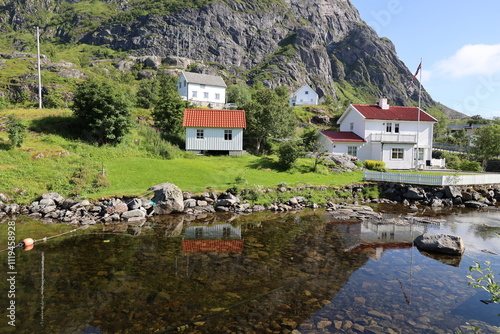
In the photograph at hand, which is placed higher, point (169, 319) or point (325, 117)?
point (325, 117)

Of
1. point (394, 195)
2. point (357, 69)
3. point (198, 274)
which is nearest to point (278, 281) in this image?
point (198, 274)

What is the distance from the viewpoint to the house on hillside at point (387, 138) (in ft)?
125

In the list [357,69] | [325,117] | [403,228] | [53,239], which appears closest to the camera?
[53,239]

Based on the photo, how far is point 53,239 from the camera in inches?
528

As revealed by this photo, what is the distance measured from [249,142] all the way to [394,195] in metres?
19.3

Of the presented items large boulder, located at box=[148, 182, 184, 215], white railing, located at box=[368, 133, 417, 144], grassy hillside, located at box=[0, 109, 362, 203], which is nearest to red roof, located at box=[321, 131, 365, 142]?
white railing, located at box=[368, 133, 417, 144]

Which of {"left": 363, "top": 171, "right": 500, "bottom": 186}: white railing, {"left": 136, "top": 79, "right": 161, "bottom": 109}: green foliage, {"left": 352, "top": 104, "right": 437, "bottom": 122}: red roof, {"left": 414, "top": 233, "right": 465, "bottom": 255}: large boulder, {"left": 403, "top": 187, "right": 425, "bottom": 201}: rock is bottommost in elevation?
{"left": 414, "top": 233, "right": 465, "bottom": 255}: large boulder

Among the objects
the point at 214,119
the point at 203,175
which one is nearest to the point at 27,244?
the point at 203,175

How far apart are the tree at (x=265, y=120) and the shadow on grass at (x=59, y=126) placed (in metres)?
19.3

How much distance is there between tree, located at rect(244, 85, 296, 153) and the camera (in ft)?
116

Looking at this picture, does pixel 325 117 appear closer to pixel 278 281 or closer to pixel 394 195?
pixel 394 195

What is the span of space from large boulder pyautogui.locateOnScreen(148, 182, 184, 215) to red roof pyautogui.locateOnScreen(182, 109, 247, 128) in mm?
13784

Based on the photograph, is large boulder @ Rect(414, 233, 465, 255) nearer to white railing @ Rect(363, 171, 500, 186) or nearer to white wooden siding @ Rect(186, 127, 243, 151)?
white railing @ Rect(363, 171, 500, 186)

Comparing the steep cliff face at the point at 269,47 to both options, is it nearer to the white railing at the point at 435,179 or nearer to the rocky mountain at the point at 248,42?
the rocky mountain at the point at 248,42
